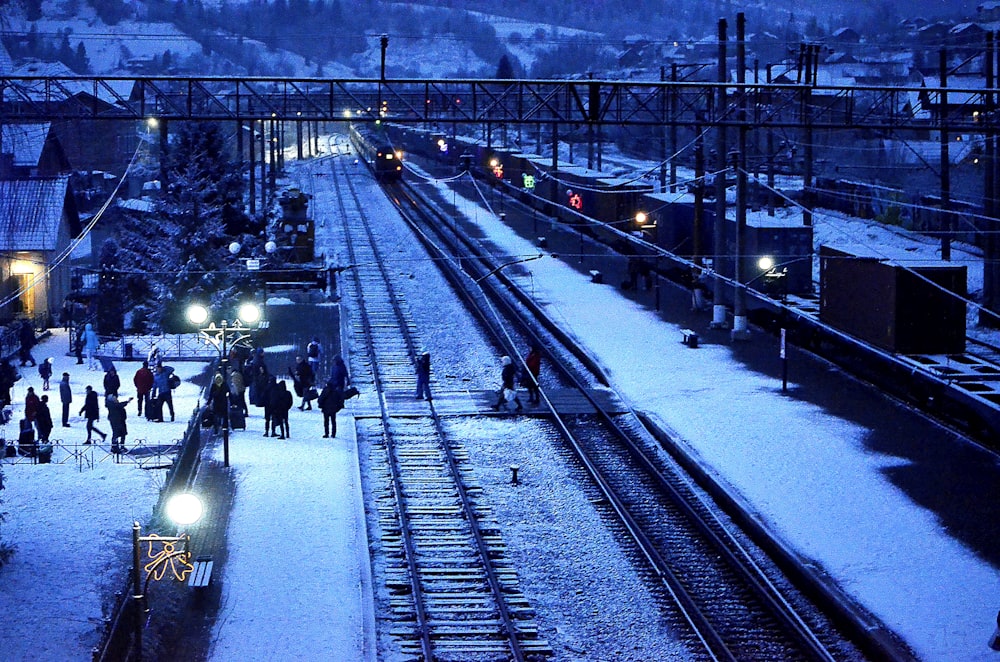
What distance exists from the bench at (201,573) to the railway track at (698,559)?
4997 mm

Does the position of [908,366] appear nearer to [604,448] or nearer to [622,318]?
[604,448]

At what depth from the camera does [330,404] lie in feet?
71.7

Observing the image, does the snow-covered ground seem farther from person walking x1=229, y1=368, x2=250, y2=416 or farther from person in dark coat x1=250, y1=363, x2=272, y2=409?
person in dark coat x1=250, y1=363, x2=272, y2=409

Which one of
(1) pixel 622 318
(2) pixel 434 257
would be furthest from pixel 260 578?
(2) pixel 434 257

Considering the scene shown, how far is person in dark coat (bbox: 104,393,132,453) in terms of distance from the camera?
68.9 ft

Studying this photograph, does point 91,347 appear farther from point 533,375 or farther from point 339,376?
point 533,375

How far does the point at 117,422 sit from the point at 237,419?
2.09 metres

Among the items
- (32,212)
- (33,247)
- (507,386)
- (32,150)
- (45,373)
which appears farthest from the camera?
(32,150)

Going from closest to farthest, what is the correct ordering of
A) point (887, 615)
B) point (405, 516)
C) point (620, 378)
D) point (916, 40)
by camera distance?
point (887, 615), point (405, 516), point (620, 378), point (916, 40)

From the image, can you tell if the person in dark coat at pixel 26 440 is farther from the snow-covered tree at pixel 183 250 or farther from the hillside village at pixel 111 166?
the snow-covered tree at pixel 183 250

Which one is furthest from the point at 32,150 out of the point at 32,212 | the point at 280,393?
the point at 280,393

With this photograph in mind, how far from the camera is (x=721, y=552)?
16.5 meters

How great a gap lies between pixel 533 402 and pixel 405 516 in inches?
285

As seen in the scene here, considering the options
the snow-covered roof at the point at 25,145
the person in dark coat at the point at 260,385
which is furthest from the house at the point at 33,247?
the snow-covered roof at the point at 25,145
